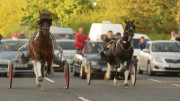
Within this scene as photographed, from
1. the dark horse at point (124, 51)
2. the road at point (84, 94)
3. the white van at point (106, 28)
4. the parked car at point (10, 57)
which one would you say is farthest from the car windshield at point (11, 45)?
the white van at point (106, 28)

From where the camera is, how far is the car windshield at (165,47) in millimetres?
28395

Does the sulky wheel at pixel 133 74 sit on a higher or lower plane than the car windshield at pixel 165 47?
lower

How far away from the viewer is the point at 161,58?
27250 mm

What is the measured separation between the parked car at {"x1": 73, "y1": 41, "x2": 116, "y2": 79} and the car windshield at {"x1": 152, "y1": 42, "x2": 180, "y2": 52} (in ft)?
15.0

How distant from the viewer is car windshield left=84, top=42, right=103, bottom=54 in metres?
24.6

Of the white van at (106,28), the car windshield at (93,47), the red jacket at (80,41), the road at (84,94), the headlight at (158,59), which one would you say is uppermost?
the white van at (106,28)

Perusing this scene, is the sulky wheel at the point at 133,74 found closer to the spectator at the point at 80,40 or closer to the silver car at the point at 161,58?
the spectator at the point at 80,40

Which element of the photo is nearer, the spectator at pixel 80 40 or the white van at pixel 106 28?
the spectator at pixel 80 40

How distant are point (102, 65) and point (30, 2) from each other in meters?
39.8

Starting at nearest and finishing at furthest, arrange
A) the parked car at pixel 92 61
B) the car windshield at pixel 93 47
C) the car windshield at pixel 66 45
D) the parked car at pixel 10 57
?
the parked car at pixel 92 61 < the car windshield at pixel 93 47 < the parked car at pixel 10 57 < the car windshield at pixel 66 45

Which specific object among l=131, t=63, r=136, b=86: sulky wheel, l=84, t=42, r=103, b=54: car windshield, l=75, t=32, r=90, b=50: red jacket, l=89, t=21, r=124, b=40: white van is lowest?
l=131, t=63, r=136, b=86: sulky wheel

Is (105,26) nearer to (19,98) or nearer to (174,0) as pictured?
(174,0)

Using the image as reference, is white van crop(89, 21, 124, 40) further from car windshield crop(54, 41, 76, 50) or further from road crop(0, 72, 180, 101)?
road crop(0, 72, 180, 101)

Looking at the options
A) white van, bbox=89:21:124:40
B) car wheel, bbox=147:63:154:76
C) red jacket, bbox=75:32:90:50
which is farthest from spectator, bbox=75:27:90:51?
white van, bbox=89:21:124:40
